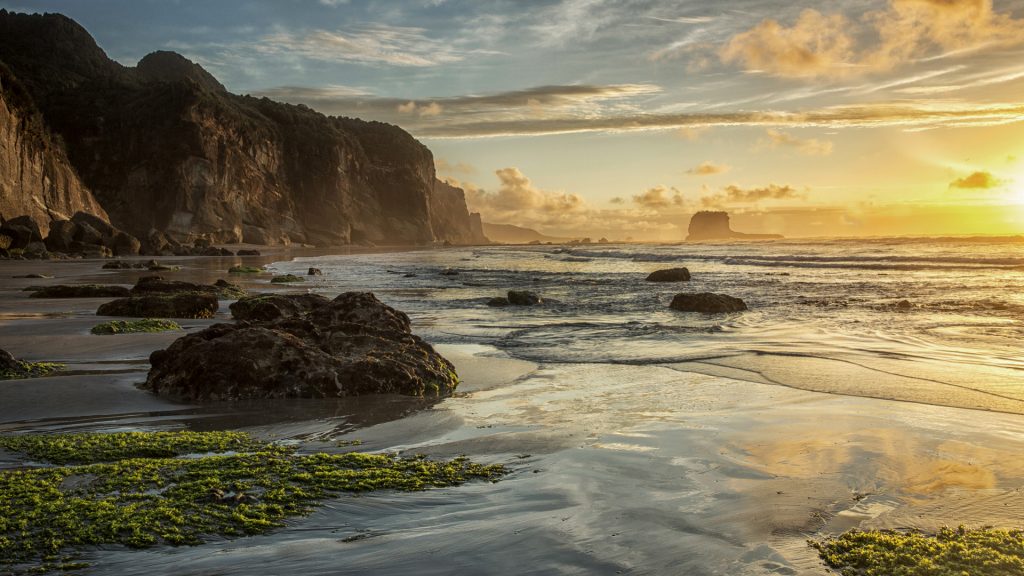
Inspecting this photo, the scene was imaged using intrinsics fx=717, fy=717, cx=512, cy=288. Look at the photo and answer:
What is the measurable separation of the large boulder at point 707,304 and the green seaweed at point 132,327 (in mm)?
10373

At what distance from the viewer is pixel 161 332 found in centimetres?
1091

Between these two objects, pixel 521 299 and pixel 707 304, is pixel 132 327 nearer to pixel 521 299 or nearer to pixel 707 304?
pixel 521 299

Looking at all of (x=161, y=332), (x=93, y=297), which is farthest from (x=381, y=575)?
(x=93, y=297)

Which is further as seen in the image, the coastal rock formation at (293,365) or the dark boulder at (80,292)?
the dark boulder at (80,292)

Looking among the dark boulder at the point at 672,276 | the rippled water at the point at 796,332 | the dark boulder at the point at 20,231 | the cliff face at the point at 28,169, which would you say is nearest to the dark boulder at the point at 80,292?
the rippled water at the point at 796,332

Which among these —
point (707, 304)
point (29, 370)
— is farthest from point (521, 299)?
point (29, 370)

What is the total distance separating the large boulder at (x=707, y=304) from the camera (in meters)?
15.8

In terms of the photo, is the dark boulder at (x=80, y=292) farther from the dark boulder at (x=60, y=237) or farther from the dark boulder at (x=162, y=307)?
the dark boulder at (x=60, y=237)

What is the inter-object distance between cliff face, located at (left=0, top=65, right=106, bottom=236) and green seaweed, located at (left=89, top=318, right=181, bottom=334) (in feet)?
128

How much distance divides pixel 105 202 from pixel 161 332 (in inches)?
3585

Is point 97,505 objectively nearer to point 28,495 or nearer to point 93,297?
point 28,495

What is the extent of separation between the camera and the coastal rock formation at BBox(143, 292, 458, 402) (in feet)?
22.6

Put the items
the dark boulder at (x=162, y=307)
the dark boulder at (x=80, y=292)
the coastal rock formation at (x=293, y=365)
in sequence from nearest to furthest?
the coastal rock formation at (x=293, y=365) < the dark boulder at (x=162, y=307) < the dark boulder at (x=80, y=292)

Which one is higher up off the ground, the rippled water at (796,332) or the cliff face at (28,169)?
the cliff face at (28,169)
